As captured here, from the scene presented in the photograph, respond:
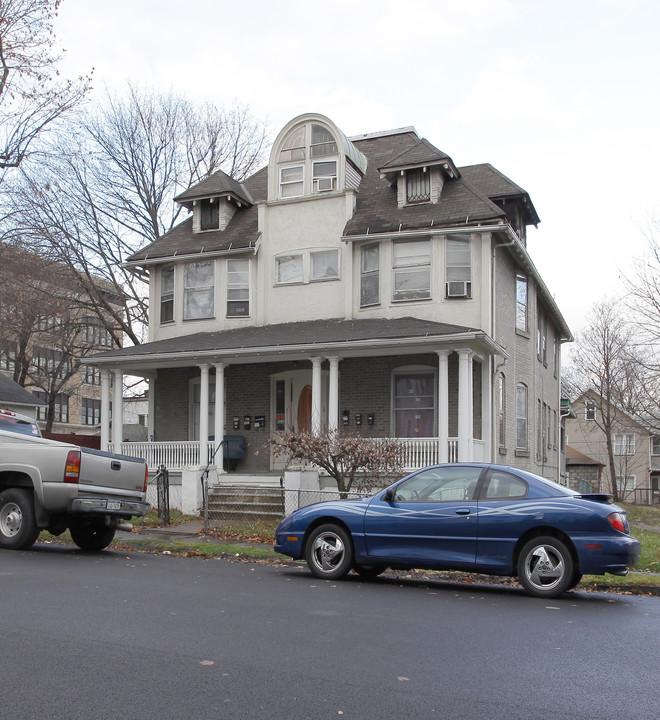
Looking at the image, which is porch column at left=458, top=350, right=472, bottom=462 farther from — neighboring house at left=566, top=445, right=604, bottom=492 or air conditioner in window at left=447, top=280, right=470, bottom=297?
neighboring house at left=566, top=445, right=604, bottom=492

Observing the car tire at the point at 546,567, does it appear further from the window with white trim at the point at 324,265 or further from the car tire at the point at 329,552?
the window with white trim at the point at 324,265

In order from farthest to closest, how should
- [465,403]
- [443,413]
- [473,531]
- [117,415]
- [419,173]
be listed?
1. [117,415]
2. [419,173]
3. [465,403]
4. [443,413]
5. [473,531]

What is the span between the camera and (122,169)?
3164 cm

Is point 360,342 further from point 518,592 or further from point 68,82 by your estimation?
point 68,82

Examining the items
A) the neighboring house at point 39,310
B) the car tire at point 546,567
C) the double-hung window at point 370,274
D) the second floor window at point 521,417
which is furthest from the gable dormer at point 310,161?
the car tire at point 546,567

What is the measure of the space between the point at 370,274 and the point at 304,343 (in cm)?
312

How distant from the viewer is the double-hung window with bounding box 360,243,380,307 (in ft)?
66.5

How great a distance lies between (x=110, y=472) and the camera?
12.3 metres

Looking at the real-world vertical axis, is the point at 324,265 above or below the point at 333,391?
above

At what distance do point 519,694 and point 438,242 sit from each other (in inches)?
601

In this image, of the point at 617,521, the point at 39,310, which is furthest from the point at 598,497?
the point at 39,310

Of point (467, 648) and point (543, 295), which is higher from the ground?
point (543, 295)

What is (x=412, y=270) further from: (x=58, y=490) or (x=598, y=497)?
(x=598, y=497)

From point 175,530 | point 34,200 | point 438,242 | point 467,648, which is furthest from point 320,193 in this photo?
point 467,648
